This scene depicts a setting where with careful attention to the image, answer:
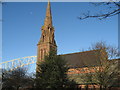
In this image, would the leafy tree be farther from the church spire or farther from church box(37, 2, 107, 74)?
the church spire

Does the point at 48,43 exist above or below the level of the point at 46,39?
below

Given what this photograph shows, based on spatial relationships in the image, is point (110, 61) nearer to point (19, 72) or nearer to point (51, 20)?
point (19, 72)

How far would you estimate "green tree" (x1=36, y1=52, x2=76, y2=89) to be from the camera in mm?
26161

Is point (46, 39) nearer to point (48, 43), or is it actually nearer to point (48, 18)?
point (48, 43)

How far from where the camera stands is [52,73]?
1045 inches

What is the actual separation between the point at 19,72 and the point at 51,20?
28137 mm

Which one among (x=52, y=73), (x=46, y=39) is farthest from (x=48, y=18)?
→ (x=52, y=73)

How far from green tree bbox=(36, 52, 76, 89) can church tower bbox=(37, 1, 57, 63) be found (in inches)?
899

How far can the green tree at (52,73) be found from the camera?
26.2 m

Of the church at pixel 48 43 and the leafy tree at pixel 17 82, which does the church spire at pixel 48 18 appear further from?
the leafy tree at pixel 17 82

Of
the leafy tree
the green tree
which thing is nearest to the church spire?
the leafy tree

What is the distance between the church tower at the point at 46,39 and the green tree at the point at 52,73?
22824 millimetres

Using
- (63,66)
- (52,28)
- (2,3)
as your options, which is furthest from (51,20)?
(2,3)

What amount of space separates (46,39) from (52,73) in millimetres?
28869
